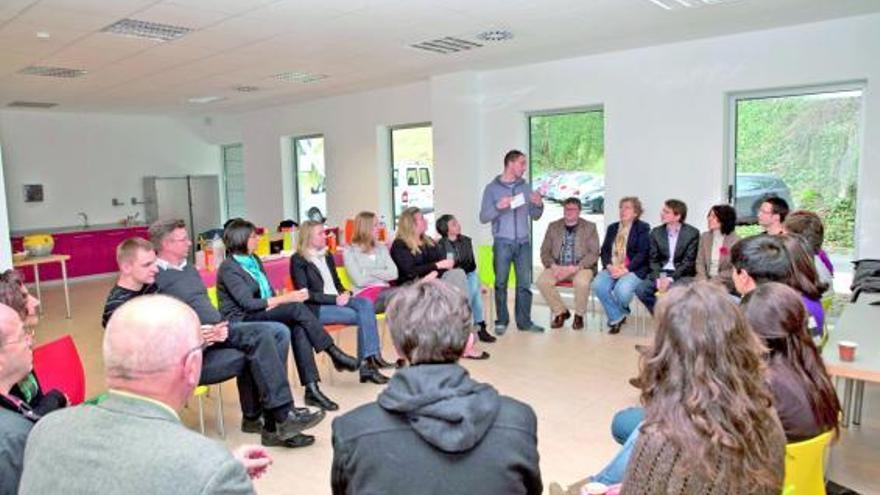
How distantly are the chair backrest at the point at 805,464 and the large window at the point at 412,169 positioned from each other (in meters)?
6.91

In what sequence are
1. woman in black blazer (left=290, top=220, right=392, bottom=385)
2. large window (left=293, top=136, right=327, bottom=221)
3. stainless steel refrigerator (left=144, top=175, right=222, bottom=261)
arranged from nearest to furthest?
woman in black blazer (left=290, top=220, right=392, bottom=385) < large window (left=293, top=136, right=327, bottom=221) < stainless steel refrigerator (left=144, top=175, right=222, bottom=261)

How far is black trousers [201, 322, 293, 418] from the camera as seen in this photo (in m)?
3.44

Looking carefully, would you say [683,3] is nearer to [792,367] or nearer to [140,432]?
[792,367]

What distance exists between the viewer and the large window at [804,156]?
5367mm

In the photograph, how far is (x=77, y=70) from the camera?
6.58 m

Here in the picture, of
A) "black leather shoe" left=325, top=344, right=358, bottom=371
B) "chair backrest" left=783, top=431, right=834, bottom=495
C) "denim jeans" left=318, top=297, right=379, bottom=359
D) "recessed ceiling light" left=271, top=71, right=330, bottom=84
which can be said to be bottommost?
"black leather shoe" left=325, top=344, right=358, bottom=371

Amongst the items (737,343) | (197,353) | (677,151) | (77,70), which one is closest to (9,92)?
(77,70)

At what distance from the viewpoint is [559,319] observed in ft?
19.6

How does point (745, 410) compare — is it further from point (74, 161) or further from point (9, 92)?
point (74, 161)

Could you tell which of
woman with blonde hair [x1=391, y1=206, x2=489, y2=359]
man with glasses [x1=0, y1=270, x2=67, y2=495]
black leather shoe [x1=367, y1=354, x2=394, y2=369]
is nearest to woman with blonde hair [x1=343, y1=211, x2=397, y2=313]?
woman with blonde hair [x1=391, y1=206, x2=489, y2=359]

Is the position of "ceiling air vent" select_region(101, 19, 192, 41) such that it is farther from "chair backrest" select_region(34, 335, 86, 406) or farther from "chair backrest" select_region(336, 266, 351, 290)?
"chair backrest" select_region(34, 335, 86, 406)

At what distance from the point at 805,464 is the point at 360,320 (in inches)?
127

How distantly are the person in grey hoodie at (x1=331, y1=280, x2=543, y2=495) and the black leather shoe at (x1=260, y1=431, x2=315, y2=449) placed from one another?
2049mm

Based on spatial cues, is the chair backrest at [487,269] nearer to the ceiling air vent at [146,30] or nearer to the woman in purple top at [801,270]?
the ceiling air vent at [146,30]
